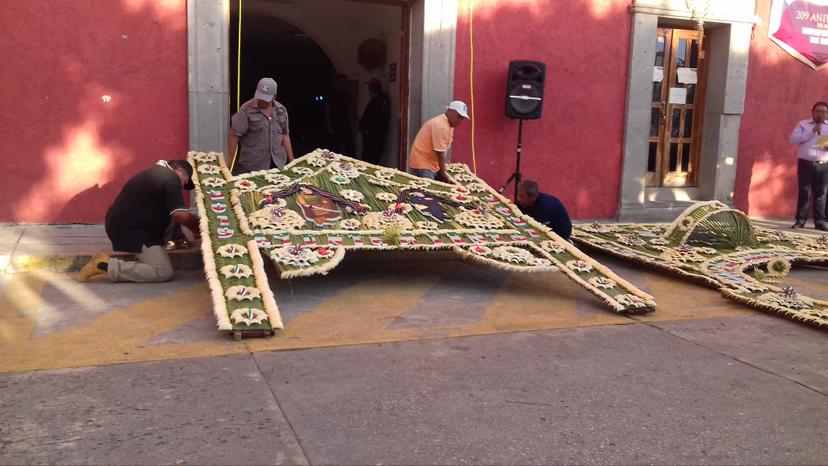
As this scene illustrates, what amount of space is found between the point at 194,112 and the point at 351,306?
3.57 meters

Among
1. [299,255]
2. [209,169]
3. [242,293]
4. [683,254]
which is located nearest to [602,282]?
[683,254]

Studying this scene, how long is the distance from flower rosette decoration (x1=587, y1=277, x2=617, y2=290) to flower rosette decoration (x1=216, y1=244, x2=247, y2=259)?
259cm

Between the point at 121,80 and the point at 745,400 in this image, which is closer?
the point at 745,400

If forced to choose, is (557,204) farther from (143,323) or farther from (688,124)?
(688,124)

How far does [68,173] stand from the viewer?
738 cm

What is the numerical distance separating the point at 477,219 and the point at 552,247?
0.69 metres

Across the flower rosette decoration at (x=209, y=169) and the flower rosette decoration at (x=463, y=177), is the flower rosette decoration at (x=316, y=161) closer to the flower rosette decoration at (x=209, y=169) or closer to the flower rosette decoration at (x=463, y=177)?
the flower rosette decoration at (x=209, y=169)

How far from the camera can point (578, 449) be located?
298cm

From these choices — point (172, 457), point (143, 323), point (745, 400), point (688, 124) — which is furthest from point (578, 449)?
point (688, 124)

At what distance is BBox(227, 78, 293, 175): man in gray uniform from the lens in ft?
22.8

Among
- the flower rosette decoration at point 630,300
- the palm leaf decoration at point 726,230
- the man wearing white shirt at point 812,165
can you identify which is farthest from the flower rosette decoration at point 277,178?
the man wearing white shirt at point 812,165

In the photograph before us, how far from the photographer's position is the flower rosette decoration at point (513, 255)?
5574mm

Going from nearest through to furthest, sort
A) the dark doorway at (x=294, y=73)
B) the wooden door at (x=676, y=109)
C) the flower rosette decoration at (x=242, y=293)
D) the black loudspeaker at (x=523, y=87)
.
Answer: the flower rosette decoration at (x=242, y=293) < the black loudspeaker at (x=523, y=87) < the wooden door at (x=676, y=109) < the dark doorway at (x=294, y=73)

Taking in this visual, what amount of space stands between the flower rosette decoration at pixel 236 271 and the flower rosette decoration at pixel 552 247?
95.1 inches
